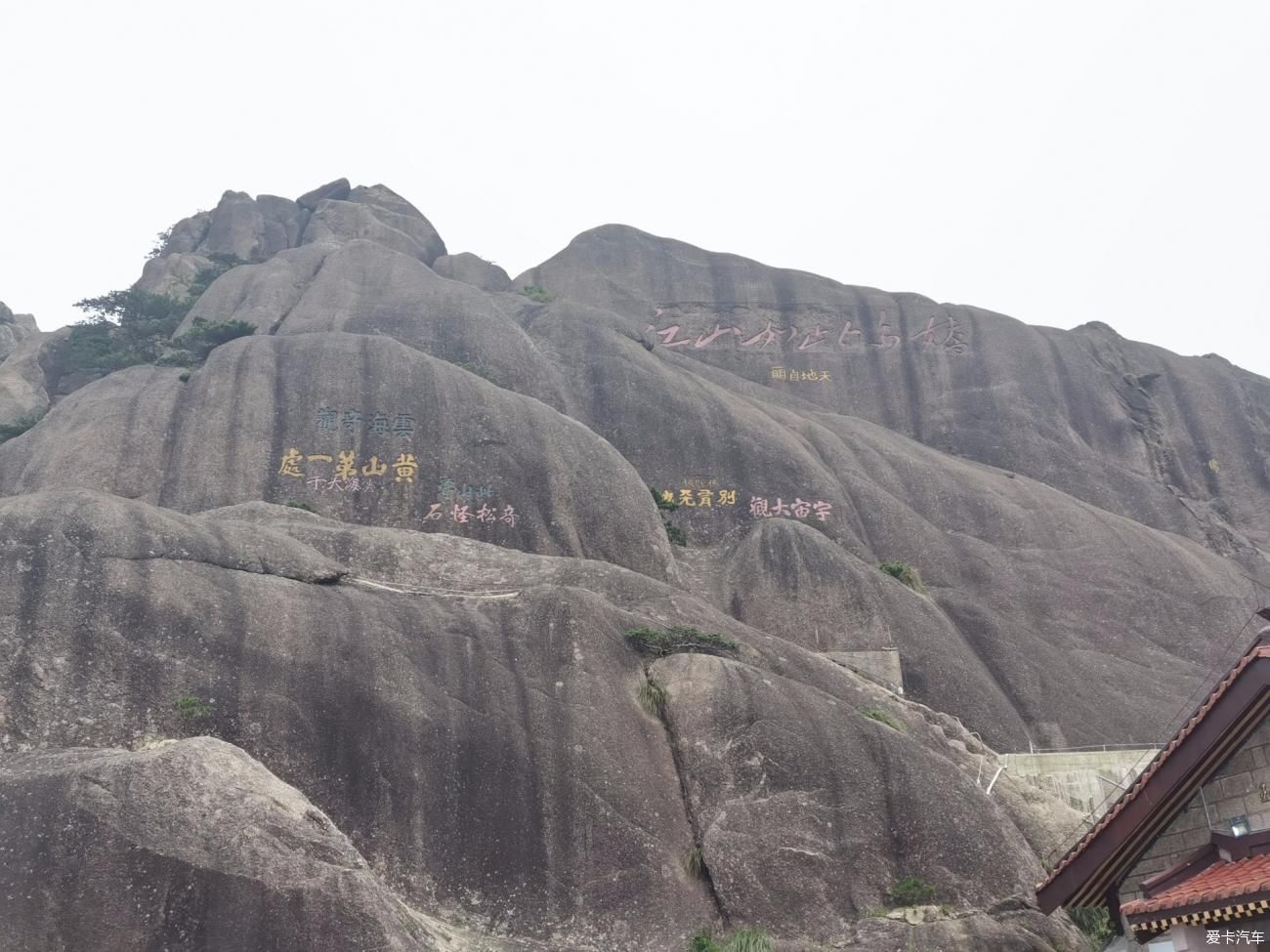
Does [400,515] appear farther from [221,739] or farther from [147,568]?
[221,739]

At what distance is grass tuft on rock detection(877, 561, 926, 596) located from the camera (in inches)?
1597

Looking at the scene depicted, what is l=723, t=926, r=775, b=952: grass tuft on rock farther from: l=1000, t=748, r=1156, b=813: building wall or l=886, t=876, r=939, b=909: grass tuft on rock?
l=1000, t=748, r=1156, b=813: building wall

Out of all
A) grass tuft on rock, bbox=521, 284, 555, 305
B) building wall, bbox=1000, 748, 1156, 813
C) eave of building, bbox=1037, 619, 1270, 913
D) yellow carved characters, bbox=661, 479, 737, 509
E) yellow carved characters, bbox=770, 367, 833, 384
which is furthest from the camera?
yellow carved characters, bbox=770, 367, 833, 384

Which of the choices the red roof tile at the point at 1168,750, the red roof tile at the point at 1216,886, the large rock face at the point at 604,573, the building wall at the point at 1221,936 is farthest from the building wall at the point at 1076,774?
the building wall at the point at 1221,936

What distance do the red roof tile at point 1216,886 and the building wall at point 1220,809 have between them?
71cm

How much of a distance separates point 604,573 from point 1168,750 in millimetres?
14338

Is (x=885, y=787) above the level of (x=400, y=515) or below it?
below

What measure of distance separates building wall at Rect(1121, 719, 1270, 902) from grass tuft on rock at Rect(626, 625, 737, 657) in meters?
10.3

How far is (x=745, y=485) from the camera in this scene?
4362cm

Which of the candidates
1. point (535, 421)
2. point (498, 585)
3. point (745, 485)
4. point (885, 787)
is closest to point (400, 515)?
point (535, 421)

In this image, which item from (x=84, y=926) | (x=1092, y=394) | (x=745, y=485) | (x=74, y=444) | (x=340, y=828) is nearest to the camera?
(x=84, y=926)

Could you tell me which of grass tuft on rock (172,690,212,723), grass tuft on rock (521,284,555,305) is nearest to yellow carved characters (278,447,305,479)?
grass tuft on rock (172,690,212,723)

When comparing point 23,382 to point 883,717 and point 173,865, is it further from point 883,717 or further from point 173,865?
point 883,717

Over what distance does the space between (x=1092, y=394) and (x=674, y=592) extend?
30.0 metres
